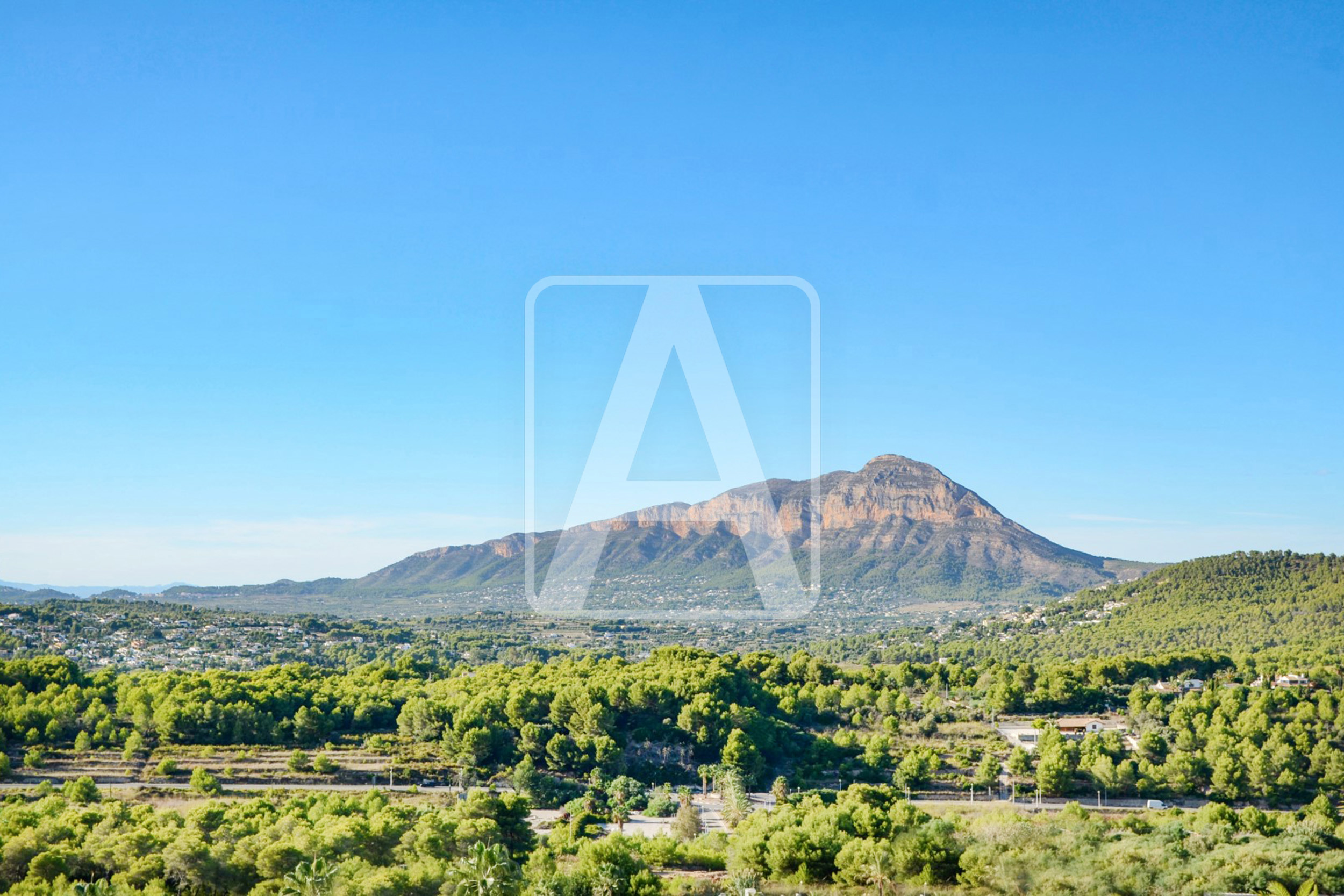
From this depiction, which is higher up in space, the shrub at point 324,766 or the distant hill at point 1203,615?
the distant hill at point 1203,615

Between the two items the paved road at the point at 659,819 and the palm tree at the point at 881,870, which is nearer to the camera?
the palm tree at the point at 881,870

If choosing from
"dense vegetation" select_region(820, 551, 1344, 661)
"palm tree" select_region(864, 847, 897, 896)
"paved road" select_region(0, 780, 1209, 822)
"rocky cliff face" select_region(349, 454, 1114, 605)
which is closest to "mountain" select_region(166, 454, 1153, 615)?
"rocky cliff face" select_region(349, 454, 1114, 605)

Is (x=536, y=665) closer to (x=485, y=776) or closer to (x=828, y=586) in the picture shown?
(x=485, y=776)

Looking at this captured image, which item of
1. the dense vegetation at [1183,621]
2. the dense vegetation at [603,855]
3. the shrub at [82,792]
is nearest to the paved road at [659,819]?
the shrub at [82,792]

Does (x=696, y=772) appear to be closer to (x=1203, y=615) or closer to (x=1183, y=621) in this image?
(x=1183, y=621)

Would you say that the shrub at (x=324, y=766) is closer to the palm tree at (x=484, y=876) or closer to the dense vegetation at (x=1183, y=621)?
the palm tree at (x=484, y=876)

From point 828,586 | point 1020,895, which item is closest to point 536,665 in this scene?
point 1020,895
